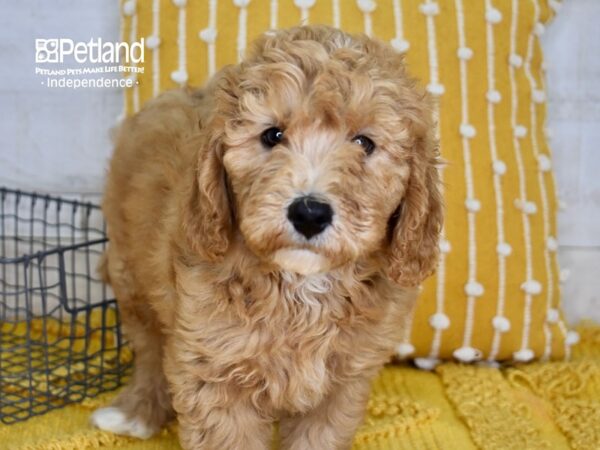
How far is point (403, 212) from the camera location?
2.05 metres

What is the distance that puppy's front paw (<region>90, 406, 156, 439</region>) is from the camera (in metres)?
2.63

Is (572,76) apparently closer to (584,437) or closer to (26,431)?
(584,437)

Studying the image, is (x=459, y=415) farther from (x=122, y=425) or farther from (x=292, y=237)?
(x=292, y=237)

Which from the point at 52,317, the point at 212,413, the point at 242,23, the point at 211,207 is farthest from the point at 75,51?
the point at 212,413

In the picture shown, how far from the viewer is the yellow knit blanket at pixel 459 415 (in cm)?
261

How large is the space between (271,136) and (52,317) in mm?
1818

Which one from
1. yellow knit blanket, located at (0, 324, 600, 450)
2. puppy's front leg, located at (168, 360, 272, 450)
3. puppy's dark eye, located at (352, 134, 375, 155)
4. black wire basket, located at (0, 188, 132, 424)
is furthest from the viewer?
black wire basket, located at (0, 188, 132, 424)

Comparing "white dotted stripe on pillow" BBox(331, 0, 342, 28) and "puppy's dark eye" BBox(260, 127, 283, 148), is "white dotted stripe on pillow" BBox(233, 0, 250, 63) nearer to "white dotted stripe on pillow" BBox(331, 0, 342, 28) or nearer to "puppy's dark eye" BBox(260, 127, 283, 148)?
"white dotted stripe on pillow" BBox(331, 0, 342, 28)

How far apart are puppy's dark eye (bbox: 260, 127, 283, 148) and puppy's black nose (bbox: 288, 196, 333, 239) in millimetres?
229

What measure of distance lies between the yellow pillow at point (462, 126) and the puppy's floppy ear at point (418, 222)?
0.87 m

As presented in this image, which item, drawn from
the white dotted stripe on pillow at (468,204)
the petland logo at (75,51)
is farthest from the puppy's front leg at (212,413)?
the petland logo at (75,51)

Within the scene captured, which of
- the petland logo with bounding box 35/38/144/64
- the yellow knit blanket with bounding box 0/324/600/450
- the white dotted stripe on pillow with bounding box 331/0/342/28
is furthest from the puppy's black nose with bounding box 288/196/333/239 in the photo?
the petland logo with bounding box 35/38/144/64

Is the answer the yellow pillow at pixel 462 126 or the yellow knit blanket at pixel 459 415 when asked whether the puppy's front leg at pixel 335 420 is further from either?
the yellow pillow at pixel 462 126

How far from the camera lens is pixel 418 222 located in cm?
204
